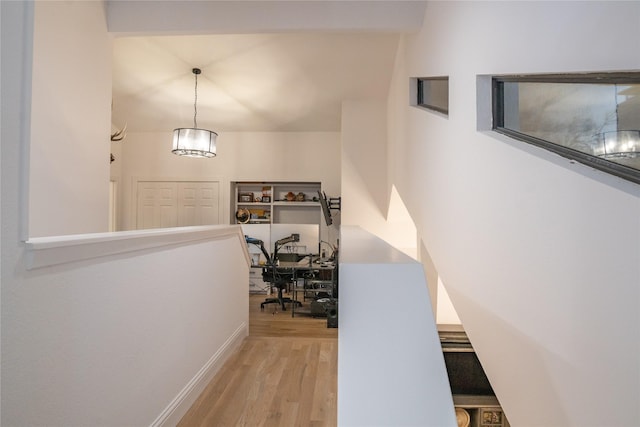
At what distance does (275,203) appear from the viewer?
704 centimetres

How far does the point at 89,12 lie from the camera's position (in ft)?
9.62

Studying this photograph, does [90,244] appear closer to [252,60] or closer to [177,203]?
[252,60]

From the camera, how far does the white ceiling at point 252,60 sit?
3.15 meters

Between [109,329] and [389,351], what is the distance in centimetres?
138

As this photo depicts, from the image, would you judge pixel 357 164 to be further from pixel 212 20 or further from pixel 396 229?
pixel 212 20

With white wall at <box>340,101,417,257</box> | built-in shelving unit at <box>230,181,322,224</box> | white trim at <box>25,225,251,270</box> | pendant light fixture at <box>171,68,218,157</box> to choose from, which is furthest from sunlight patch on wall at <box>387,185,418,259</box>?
white trim at <box>25,225,251,270</box>

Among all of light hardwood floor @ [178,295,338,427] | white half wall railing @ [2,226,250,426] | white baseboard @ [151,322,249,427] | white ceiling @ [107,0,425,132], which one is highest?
white ceiling @ [107,0,425,132]

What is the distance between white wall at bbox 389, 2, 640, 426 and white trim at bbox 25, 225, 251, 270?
161 cm

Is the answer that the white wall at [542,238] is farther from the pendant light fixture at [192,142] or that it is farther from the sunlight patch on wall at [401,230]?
A: the pendant light fixture at [192,142]

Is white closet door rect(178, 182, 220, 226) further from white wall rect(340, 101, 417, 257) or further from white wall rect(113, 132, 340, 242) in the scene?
white wall rect(340, 101, 417, 257)

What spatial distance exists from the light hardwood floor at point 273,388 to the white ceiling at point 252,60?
2.87 meters

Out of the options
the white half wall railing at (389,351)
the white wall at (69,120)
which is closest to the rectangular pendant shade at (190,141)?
the white wall at (69,120)

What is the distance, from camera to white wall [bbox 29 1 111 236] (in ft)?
8.00

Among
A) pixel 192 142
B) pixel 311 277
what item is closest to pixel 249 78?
pixel 192 142
